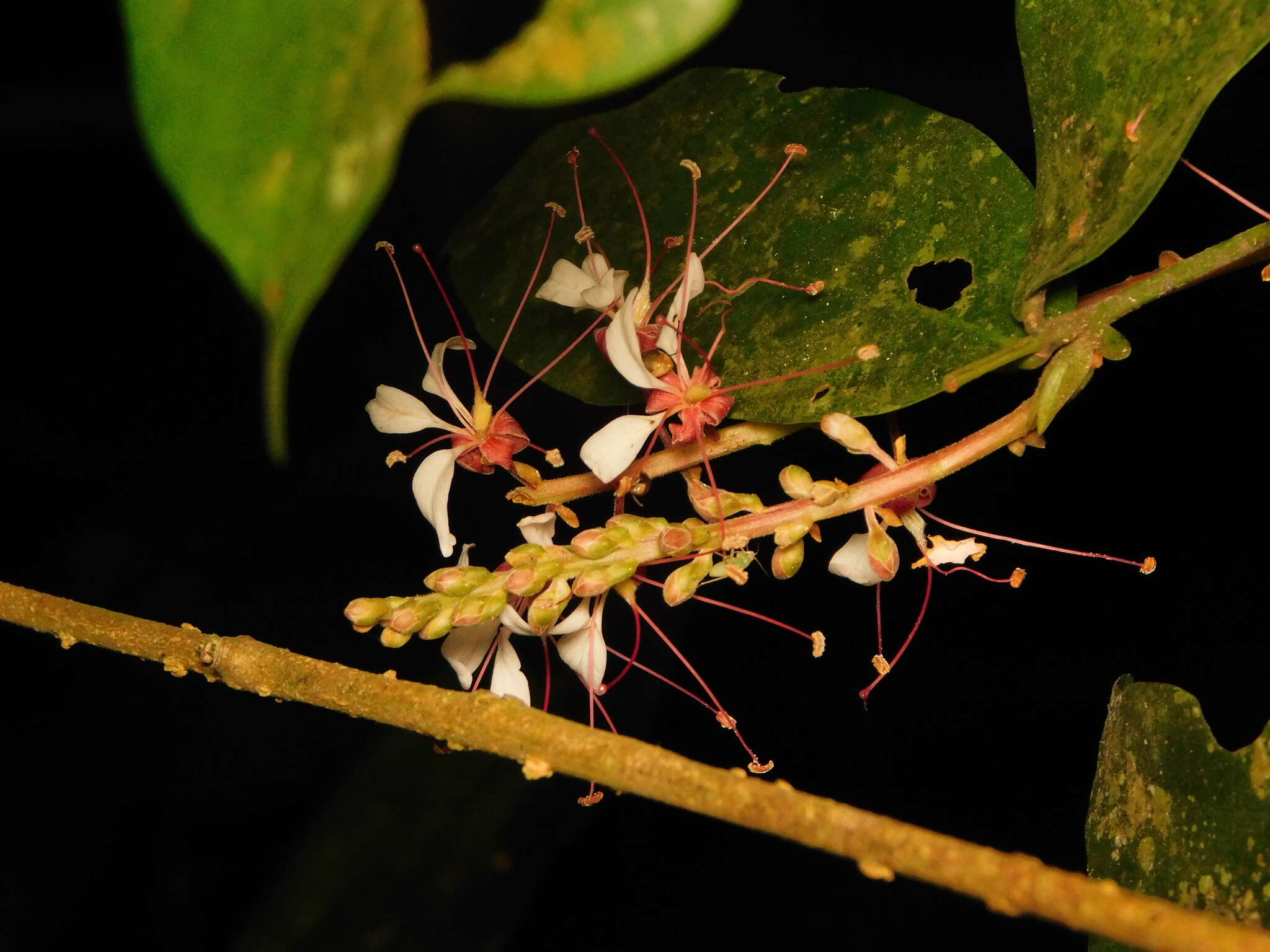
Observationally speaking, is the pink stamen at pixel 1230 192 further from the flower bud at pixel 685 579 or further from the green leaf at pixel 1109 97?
the flower bud at pixel 685 579

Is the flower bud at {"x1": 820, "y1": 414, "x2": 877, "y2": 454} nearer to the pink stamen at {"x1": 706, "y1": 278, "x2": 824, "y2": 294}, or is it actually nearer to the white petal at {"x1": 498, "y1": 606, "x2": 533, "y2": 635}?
the pink stamen at {"x1": 706, "y1": 278, "x2": 824, "y2": 294}

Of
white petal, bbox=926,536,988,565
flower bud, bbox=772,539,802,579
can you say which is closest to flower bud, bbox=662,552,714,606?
flower bud, bbox=772,539,802,579

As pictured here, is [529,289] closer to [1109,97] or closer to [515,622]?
[515,622]

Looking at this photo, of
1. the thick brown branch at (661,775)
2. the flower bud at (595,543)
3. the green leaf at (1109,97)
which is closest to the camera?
the thick brown branch at (661,775)

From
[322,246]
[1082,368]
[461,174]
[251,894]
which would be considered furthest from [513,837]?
[322,246]

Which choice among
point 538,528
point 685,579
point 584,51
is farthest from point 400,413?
point 584,51

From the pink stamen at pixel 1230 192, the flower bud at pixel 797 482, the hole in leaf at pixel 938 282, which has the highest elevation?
the pink stamen at pixel 1230 192

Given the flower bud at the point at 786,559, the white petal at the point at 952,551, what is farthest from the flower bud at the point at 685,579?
the white petal at the point at 952,551
